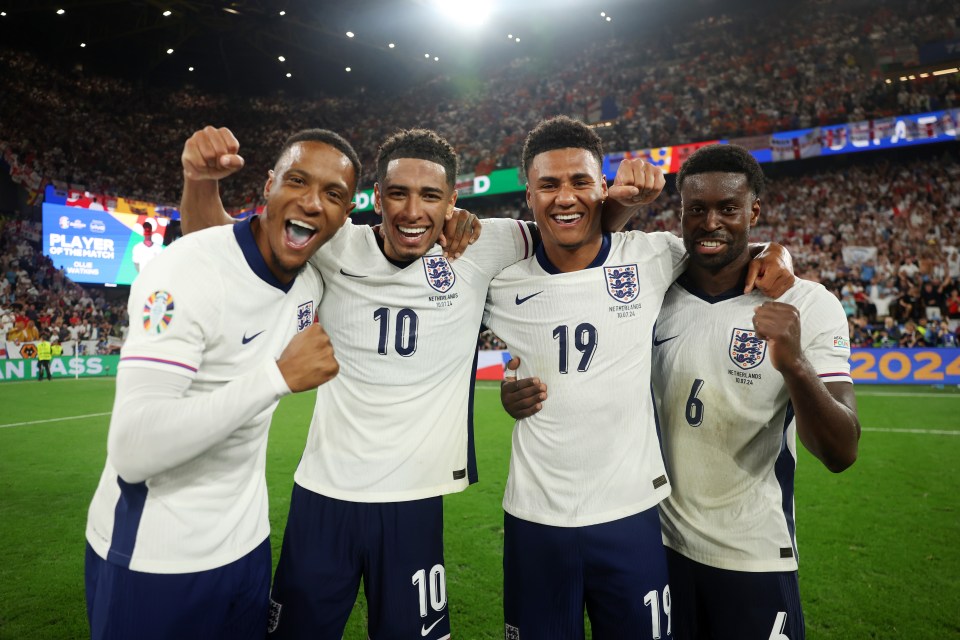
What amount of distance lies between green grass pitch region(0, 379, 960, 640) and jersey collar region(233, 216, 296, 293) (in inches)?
102

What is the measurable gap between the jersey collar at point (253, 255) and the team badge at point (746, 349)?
5.81 ft

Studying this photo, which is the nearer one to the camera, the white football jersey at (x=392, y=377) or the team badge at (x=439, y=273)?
the white football jersey at (x=392, y=377)

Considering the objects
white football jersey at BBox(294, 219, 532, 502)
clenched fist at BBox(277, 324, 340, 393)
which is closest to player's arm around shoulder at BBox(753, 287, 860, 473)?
white football jersey at BBox(294, 219, 532, 502)

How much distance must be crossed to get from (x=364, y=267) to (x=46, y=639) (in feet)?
9.96

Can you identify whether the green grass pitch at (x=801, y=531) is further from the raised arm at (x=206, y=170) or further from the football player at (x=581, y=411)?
the raised arm at (x=206, y=170)

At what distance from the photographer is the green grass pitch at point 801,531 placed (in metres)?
3.84

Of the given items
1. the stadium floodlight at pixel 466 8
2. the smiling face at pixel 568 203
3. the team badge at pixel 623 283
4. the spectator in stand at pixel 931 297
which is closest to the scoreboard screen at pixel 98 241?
the stadium floodlight at pixel 466 8

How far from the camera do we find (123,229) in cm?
2414

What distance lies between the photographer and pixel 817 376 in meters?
2.16

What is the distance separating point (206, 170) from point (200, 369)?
2.73 ft

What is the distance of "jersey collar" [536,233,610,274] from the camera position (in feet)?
8.68

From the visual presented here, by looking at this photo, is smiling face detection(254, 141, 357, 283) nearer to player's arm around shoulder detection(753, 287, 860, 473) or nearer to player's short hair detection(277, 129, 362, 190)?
player's short hair detection(277, 129, 362, 190)

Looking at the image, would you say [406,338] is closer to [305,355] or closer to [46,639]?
[305,355]

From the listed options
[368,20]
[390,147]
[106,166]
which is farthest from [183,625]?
[106,166]
